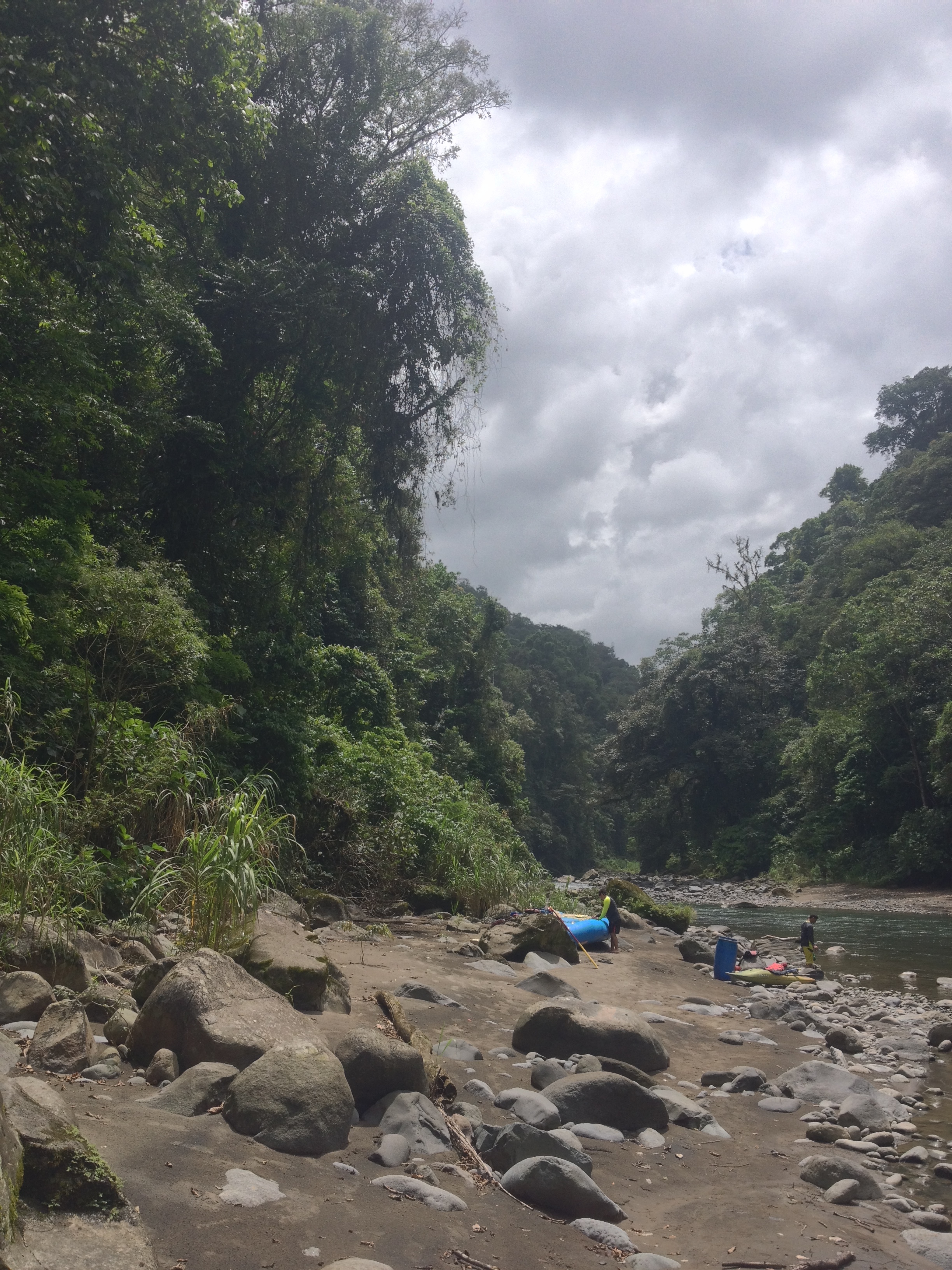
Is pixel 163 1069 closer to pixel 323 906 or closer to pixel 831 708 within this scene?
pixel 323 906

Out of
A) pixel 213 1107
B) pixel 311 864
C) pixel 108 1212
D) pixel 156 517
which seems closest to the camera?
pixel 108 1212

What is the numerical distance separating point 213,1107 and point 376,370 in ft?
48.0

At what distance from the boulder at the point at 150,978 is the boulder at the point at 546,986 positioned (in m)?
4.56

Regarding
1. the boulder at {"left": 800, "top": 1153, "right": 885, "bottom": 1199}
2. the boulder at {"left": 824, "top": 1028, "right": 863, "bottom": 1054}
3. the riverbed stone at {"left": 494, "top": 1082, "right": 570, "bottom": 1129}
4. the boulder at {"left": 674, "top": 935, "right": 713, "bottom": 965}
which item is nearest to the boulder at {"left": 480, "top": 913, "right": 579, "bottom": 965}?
the boulder at {"left": 674, "top": 935, "right": 713, "bottom": 965}

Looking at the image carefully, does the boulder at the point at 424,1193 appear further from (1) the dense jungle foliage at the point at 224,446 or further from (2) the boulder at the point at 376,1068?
(1) the dense jungle foliage at the point at 224,446

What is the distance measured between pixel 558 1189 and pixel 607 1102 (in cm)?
146

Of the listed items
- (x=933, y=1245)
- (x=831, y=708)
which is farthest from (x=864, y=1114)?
(x=831, y=708)

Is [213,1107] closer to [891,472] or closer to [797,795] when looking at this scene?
[797,795]

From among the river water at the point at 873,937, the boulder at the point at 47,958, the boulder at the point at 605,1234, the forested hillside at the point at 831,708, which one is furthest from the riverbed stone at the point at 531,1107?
the forested hillside at the point at 831,708

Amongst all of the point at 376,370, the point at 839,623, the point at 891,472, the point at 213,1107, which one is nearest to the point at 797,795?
the point at 839,623

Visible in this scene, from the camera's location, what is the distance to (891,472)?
51625 millimetres

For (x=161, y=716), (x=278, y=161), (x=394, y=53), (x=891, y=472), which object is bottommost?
(x=161, y=716)

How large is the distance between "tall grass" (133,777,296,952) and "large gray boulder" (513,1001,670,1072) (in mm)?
2209

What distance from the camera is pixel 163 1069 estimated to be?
4.16m
